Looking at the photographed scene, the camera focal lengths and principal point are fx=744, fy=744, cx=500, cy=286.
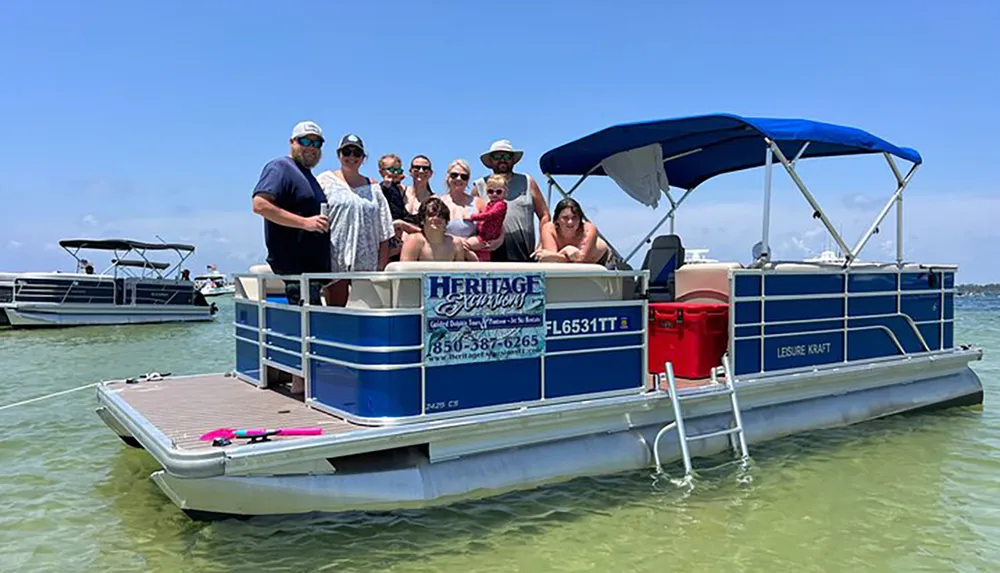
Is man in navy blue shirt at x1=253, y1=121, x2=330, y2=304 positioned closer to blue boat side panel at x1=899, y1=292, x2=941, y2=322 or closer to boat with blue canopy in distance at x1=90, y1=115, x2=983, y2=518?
boat with blue canopy in distance at x1=90, y1=115, x2=983, y2=518

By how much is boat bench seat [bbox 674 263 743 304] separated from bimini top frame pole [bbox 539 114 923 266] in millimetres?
357

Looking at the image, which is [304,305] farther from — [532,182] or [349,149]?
[532,182]

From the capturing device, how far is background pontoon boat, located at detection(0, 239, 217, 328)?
2432cm

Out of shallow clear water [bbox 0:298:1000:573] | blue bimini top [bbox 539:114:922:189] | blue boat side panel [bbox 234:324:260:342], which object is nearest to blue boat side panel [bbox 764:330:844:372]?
shallow clear water [bbox 0:298:1000:573]

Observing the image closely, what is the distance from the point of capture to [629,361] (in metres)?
5.51

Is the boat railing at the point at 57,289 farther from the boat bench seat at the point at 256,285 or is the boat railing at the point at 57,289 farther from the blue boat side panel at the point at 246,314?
the boat bench seat at the point at 256,285

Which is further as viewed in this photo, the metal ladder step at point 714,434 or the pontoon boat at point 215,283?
the pontoon boat at point 215,283

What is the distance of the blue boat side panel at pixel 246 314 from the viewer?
610 centimetres

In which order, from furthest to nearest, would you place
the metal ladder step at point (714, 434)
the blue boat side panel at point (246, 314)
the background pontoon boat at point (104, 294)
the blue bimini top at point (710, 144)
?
the background pontoon boat at point (104, 294), the blue bimini top at point (710, 144), the blue boat side panel at point (246, 314), the metal ladder step at point (714, 434)

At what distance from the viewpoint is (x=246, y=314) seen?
249 inches

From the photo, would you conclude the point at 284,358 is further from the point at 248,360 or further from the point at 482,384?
the point at 482,384

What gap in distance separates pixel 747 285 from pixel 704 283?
0.45m

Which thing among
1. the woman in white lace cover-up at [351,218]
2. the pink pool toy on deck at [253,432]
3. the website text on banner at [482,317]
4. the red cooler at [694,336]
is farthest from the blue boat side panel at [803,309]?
the pink pool toy on deck at [253,432]

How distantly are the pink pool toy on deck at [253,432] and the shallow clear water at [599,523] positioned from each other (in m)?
0.59
